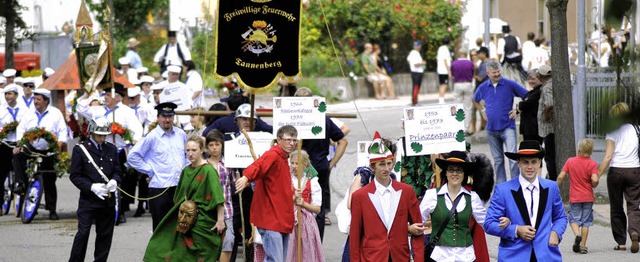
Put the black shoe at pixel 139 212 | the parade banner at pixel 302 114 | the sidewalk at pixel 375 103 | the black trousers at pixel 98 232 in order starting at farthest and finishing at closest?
the sidewalk at pixel 375 103 < the black shoe at pixel 139 212 < the parade banner at pixel 302 114 < the black trousers at pixel 98 232

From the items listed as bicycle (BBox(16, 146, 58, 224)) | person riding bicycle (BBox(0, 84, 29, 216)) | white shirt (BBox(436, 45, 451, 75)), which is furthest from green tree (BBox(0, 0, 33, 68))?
white shirt (BBox(436, 45, 451, 75))

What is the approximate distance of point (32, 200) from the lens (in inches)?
579

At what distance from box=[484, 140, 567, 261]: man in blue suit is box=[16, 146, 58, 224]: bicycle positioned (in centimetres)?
850

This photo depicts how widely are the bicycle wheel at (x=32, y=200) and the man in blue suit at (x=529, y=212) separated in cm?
848

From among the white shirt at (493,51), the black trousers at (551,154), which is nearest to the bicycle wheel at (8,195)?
the black trousers at (551,154)

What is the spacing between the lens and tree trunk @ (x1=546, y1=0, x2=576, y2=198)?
1379 cm

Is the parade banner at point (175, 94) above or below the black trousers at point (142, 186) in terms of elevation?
above

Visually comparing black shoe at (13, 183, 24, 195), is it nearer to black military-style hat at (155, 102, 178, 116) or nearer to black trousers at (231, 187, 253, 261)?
black military-style hat at (155, 102, 178, 116)

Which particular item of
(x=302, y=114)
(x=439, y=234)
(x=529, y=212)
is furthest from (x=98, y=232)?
(x=529, y=212)

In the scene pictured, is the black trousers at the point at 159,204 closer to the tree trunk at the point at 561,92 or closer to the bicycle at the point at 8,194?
the bicycle at the point at 8,194

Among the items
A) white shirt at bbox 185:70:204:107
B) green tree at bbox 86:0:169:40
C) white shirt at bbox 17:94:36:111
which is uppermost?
white shirt at bbox 185:70:204:107

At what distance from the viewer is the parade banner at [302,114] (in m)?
11.0

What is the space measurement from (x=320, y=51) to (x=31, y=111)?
19.5 m

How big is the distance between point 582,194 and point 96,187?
189 inches
